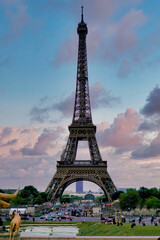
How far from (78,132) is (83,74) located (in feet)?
62.7

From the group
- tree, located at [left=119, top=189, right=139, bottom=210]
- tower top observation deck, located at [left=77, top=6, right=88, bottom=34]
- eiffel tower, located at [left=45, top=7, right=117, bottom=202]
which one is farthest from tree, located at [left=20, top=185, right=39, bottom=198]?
tower top observation deck, located at [left=77, top=6, right=88, bottom=34]

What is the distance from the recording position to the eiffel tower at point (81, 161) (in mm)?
79750

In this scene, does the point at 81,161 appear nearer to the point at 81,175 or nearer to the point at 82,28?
the point at 81,175

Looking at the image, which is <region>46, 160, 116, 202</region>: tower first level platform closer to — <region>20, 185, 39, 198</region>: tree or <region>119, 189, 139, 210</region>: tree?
<region>119, 189, 139, 210</region>: tree

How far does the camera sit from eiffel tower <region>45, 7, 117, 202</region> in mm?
79750

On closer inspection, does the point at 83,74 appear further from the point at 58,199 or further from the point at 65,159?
the point at 58,199

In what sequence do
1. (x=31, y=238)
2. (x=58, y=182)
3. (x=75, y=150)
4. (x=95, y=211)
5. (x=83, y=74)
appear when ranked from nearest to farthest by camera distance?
(x=31, y=238)
(x=95, y=211)
(x=58, y=182)
(x=75, y=150)
(x=83, y=74)

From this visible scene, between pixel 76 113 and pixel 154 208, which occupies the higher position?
pixel 76 113

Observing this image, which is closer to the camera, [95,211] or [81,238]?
[81,238]

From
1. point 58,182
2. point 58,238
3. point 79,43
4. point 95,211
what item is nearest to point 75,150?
point 58,182

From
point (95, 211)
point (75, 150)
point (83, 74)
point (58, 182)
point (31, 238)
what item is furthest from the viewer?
point (83, 74)

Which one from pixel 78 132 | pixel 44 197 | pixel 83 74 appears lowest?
pixel 44 197

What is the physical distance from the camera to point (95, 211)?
65.9m

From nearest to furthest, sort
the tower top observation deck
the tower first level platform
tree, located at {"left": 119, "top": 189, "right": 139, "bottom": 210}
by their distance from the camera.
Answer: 1. tree, located at {"left": 119, "top": 189, "right": 139, "bottom": 210}
2. the tower first level platform
3. the tower top observation deck
